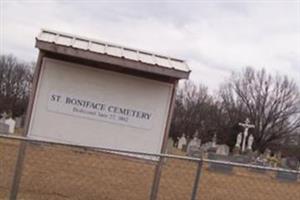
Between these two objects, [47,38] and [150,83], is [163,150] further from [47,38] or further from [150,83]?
[47,38]

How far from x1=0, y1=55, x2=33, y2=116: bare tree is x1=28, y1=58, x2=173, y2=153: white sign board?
7603 cm

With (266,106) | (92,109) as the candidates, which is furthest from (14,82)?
(92,109)

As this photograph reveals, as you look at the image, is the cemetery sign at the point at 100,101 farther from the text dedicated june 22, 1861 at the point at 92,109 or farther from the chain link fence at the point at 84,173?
the chain link fence at the point at 84,173

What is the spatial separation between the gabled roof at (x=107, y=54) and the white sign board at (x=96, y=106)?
36cm

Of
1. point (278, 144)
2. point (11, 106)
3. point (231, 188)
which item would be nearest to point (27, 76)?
point (11, 106)

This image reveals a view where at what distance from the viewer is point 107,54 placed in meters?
8.95

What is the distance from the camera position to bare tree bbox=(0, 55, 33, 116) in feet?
283

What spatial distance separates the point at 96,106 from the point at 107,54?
36.9 inches

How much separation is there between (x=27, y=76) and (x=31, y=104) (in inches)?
3460

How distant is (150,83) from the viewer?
9328mm

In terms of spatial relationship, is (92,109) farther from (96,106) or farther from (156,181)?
(156,181)

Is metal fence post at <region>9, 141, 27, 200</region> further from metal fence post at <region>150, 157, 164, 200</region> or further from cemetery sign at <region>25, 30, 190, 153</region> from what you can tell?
metal fence post at <region>150, 157, 164, 200</region>

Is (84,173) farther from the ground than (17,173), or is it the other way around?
(84,173)

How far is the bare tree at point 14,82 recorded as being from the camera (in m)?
86.1
